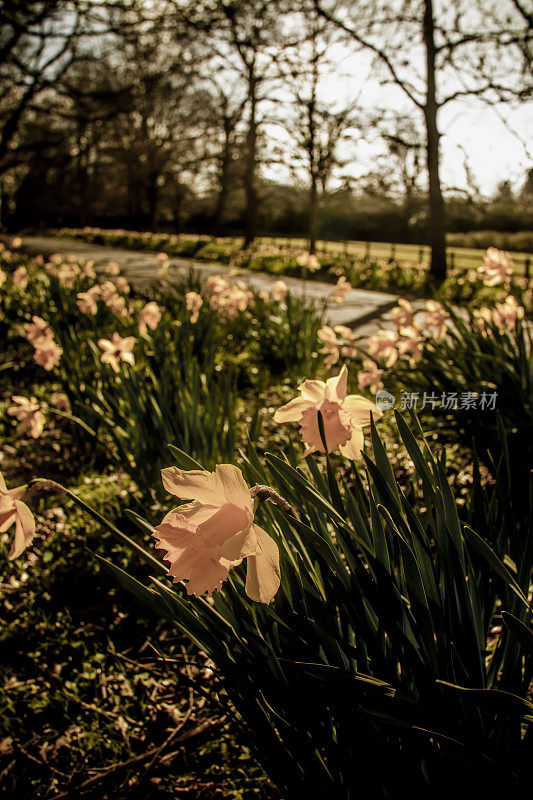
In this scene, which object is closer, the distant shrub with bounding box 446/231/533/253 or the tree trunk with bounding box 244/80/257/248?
the tree trunk with bounding box 244/80/257/248

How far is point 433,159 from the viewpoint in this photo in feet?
35.2

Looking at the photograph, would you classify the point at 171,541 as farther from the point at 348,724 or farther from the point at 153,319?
the point at 153,319

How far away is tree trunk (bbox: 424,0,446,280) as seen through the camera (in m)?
10.2

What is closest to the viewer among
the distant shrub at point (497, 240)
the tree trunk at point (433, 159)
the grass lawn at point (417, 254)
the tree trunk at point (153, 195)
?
the tree trunk at point (433, 159)

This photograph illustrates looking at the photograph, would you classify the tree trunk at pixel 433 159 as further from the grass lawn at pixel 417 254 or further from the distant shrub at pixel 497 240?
the distant shrub at pixel 497 240

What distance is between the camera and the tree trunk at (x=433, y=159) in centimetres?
1017

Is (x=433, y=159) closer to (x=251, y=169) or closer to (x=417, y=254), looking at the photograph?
(x=251, y=169)

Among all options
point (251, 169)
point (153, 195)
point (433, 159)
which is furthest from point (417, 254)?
point (433, 159)

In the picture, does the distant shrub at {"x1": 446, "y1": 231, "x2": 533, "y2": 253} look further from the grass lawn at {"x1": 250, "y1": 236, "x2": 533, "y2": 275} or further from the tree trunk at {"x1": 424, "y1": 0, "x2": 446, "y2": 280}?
the tree trunk at {"x1": 424, "y1": 0, "x2": 446, "y2": 280}

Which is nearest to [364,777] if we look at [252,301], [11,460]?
[11,460]

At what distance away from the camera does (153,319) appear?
352 cm


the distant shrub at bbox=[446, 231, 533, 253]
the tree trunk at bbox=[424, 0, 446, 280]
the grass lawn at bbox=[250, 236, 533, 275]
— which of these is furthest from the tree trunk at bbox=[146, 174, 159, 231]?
the tree trunk at bbox=[424, 0, 446, 280]

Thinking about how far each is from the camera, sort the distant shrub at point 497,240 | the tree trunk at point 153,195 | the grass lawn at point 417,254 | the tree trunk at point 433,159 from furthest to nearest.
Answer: the distant shrub at point 497,240, the tree trunk at point 153,195, the grass lawn at point 417,254, the tree trunk at point 433,159

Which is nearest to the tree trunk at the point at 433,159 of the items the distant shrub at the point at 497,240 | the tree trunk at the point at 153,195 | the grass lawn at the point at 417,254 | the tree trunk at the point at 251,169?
the grass lawn at the point at 417,254
